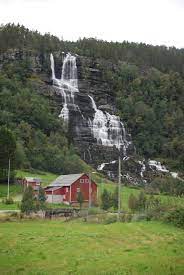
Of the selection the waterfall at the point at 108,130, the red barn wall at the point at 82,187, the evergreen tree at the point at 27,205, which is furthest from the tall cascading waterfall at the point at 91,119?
the evergreen tree at the point at 27,205

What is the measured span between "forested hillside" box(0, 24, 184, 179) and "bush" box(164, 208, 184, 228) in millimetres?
49764

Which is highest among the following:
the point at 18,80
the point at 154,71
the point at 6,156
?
the point at 154,71

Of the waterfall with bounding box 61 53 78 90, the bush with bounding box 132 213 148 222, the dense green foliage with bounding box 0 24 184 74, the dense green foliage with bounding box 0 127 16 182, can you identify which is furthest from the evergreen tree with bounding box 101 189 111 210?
the dense green foliage with bounding box 0 24 184 74

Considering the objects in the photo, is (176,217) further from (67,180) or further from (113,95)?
(113,95)

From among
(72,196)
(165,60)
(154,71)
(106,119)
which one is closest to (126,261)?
(72,196)

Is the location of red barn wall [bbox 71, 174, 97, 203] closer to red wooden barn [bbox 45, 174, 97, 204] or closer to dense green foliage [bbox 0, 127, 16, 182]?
red wooden barn [bbox 45, 174, 97, 204]

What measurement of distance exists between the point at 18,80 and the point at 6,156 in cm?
5075

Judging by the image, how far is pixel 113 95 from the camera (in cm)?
12750

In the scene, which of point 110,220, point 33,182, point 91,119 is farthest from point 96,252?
point 91,119

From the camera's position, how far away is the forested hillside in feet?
299

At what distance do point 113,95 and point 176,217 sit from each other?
99910mm

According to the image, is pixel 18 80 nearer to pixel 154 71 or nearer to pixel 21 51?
pixel 21 51

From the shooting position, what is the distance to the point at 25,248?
62.6ft

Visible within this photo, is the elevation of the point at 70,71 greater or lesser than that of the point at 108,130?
greater
